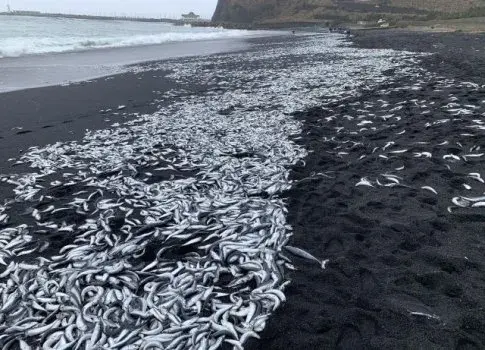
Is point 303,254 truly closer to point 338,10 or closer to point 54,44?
point 54,44

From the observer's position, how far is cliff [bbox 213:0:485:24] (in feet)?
318

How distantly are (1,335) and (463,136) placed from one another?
10020 mm

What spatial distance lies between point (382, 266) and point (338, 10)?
5560 inches

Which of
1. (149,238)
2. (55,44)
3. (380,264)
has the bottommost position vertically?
(55,44)

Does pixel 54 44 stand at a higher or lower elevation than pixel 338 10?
lower

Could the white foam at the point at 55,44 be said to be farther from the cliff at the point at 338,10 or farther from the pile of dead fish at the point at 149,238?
the cliff at the point at 338,10

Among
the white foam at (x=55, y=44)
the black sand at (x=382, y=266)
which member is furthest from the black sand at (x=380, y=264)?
the white foam at (x=55, y=44)

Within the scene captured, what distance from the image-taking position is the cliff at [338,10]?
318ft

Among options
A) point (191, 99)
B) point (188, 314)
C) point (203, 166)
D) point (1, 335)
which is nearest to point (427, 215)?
point (188, 314)

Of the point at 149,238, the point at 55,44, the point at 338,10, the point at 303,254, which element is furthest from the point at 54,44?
the point at 338,10

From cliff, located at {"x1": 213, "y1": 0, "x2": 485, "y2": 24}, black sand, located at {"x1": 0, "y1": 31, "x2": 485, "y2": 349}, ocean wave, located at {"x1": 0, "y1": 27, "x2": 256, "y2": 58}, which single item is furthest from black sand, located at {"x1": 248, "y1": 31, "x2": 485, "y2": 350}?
cliff, located at {"x1": 213, "y1": 0, "x2": 485, "y2": 24}

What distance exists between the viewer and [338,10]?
129750mm

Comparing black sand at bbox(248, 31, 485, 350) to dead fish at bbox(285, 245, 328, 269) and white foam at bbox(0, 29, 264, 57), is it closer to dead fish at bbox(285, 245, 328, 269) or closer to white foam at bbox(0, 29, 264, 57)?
dead fish at bbox(285, 245, 328, 269)

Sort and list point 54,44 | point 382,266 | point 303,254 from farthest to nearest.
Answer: point 54,44 < point 303,254 < point 382,266
